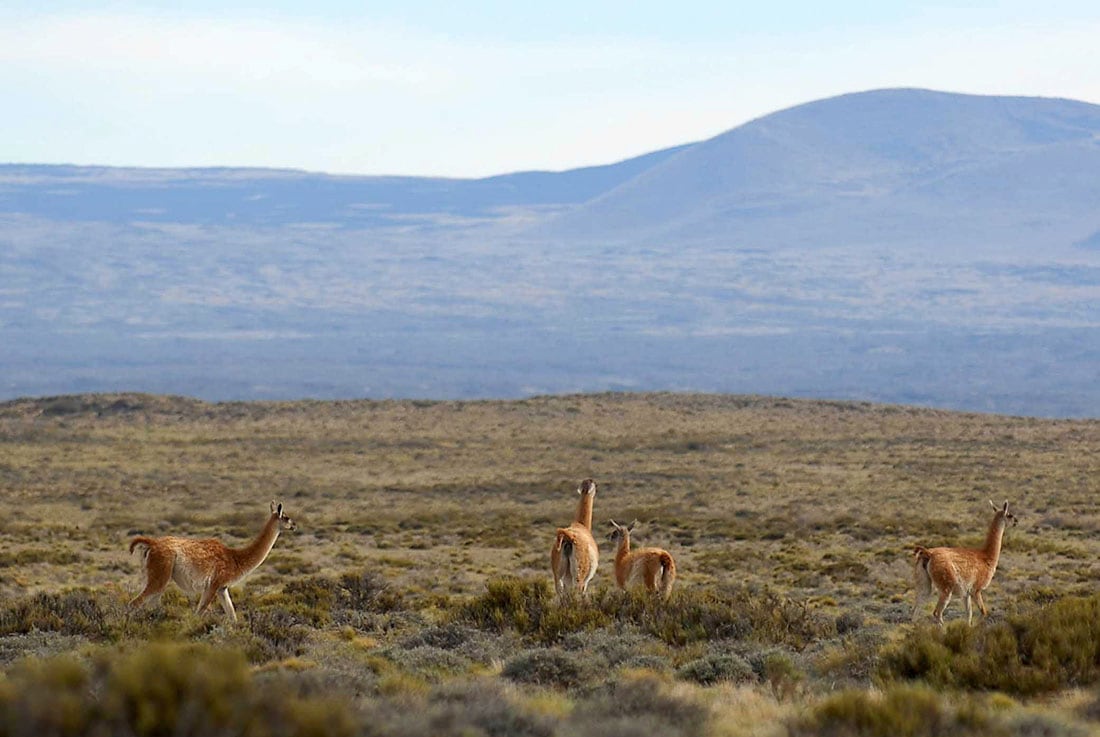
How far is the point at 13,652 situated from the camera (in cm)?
1119

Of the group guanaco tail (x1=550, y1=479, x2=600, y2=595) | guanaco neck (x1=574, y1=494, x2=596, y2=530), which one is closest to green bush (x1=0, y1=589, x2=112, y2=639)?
guanaco tail (x1=550, y1=479, x2=600, y2=595)

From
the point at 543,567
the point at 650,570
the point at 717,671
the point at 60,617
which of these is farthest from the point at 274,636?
the point at 543,567

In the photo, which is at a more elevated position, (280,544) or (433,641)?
(433,641)

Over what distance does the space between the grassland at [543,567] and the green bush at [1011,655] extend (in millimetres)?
26

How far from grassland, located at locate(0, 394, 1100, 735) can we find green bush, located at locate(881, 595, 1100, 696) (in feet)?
0.08

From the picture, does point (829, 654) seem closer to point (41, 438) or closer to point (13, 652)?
point (13, 652)

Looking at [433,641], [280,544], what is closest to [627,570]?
[433,641]

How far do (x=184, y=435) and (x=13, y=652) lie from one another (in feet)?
141

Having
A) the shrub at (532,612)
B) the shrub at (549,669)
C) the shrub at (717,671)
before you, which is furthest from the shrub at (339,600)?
the shrub at (717,671)

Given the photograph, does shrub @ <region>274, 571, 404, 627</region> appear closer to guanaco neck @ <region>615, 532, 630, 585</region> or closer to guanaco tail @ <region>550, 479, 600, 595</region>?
guanaco tail @ <region>550, 479, 600, 595</region>

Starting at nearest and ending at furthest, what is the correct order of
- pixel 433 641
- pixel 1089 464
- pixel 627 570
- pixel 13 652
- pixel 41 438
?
1. pixel 13 652
2. pixel 433 641
3. pixel 627 570
4. pixel 1089 464
5. pixel 41 438

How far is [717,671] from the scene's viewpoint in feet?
34.1

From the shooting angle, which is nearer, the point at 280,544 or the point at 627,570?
the point at 627,570

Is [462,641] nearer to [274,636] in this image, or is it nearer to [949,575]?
[274,636]
